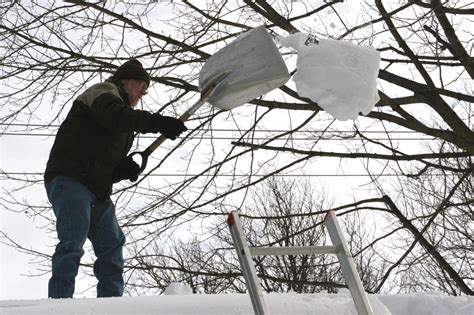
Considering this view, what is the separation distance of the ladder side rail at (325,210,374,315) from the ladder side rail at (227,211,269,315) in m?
0.40

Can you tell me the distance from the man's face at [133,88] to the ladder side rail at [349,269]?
1.54m

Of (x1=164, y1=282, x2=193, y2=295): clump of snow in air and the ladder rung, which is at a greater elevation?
(x1=164, y1=282, x2=193, y2=295): clump of snow in air

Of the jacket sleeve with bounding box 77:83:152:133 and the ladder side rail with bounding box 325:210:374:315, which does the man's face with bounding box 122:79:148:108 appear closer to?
the jacket sleeve with bounding box 77:83:152:133

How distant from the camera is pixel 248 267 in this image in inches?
81.3

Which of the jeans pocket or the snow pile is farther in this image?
the jeans pocket

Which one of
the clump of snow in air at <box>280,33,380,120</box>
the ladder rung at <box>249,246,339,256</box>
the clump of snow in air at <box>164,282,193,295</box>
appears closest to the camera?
the ladder rung at <box>249,246,339,256</box>

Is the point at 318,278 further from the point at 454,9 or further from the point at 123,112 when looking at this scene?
the point at 123,112

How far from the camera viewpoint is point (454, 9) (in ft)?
14.3

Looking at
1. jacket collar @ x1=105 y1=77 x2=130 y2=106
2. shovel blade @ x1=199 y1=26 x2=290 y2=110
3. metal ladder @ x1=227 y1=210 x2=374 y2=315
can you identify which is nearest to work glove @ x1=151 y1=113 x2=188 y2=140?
shovel blade @ x1=199 y1=26 x2=290 y2=110

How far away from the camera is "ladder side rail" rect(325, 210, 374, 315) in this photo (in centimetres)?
224

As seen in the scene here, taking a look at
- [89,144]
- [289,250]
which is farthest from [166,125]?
[289,250]

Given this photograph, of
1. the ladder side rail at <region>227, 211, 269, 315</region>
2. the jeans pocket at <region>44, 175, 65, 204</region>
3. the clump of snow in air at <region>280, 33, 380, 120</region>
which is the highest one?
the clump of snow in air at <region>280, 33, 380, 120</region>

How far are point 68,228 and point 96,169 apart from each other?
34 centimetres

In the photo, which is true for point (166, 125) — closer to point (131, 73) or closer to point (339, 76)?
point (131, 73)
